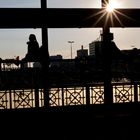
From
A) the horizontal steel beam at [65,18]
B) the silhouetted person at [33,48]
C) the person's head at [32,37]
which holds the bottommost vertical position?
the silhouetted person at [33,48]

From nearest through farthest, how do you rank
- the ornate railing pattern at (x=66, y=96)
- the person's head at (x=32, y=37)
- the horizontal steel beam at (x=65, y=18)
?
the horizontal steel beam at (x=65, y=18), the person's head at (x=32, y=37), the ornate railing pattern at (x=66, y=96)

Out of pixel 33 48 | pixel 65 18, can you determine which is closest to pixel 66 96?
pixel 33 48

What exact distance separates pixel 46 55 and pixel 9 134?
2077 mm

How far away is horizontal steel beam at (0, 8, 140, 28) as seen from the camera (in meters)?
8.08

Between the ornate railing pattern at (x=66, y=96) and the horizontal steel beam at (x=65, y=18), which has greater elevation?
the horizontal steel beam at (x=65, y=18)

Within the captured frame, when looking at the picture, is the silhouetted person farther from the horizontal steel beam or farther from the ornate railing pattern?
the ornate railing pattern

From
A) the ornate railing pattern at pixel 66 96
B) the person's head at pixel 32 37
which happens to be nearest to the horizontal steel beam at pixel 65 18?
the person's head at pixel 32 37

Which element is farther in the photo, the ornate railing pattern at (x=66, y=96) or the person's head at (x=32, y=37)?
the ornate railing pattern at (x=66, y=96)

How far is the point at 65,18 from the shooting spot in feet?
27.0

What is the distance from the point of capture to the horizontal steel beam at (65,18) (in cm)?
808

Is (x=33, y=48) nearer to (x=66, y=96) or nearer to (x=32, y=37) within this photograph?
(x=32, y=37)

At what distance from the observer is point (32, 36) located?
8492 millimetres

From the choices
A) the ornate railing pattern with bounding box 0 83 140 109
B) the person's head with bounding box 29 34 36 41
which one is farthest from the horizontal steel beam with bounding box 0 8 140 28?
the ornate railing pattern with bounding box 0 83 140 109

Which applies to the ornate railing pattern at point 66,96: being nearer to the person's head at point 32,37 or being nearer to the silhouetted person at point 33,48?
the silhouetted person at point 33,48
